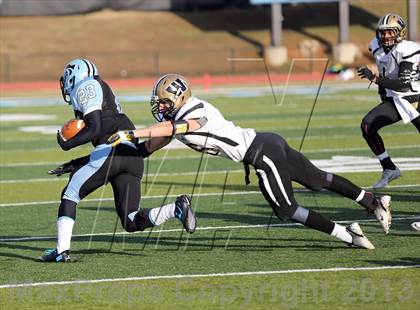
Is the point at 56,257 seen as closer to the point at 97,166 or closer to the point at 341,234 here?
the point at 97,166

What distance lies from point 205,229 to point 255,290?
2.61m

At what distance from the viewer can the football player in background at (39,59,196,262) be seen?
7.67 metres

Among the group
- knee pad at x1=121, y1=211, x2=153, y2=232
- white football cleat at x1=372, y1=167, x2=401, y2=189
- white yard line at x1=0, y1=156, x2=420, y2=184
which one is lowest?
white yard line at x1=0, y1=156, x2=420, y2=184

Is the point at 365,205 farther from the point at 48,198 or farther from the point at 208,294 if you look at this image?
the point at 48,198

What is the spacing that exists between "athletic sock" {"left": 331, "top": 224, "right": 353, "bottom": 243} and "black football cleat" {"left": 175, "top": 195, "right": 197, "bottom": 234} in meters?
0.99

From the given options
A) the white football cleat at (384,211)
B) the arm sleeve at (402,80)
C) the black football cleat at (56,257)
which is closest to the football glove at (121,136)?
the black football cleat at (56,257)

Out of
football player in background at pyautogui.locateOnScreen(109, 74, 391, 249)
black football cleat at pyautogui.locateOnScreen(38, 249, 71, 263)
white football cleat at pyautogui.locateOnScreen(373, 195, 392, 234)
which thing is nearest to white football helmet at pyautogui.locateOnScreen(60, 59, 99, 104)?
football player in background at pyautogui.locateOnScreen(109, 74, 391, 249)

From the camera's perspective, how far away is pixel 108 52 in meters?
39.4

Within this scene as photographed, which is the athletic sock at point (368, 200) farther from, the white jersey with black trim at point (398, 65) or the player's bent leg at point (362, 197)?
the white jersey with black trim at point (398, 65)

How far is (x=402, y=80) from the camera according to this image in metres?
10.1

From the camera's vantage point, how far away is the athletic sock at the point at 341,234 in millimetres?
7566

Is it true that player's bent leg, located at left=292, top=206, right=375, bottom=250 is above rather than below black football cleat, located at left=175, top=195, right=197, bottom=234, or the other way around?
below

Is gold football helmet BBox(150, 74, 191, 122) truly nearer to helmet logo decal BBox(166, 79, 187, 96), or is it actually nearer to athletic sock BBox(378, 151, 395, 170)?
helmet logo decal BBox(166, 79, 187, 96)

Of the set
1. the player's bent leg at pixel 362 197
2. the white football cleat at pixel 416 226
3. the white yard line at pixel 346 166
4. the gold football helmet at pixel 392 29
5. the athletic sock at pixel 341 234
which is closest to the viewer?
the athletic sock at pixel 341 234
